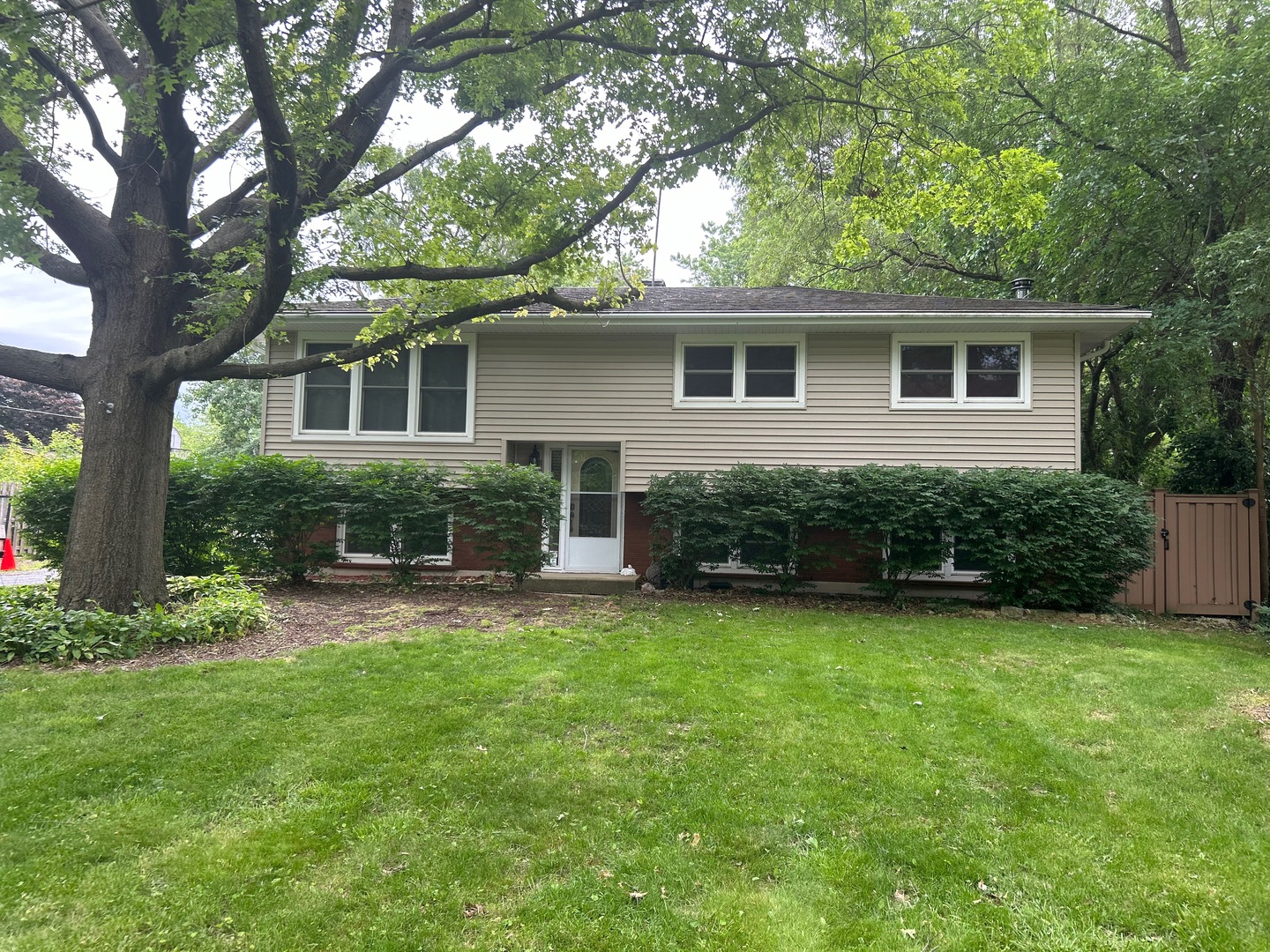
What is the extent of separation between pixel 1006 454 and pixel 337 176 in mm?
9931

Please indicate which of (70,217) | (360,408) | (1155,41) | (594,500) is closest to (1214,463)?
(1155,41)

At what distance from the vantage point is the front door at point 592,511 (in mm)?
10773

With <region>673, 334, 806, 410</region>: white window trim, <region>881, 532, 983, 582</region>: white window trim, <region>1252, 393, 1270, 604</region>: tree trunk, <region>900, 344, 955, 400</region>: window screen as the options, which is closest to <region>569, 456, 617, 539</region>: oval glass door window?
<region>673, 334, 806, 410</region>: white window trim

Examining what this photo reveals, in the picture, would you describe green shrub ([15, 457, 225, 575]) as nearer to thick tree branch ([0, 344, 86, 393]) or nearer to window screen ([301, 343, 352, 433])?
window screen ([301, 343, 352, 433])

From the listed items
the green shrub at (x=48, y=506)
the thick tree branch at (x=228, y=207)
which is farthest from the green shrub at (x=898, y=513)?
the green shrub at (x=48, y=506)

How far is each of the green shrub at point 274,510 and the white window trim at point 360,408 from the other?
2.09 m

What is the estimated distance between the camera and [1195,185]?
10.6m

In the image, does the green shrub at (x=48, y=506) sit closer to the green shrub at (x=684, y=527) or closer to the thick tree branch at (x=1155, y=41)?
the green shrub at (x=684, y=527)

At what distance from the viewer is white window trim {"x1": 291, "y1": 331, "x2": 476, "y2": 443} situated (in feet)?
36.1

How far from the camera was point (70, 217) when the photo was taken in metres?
6.13

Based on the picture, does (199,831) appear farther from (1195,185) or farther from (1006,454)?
(1195,185)

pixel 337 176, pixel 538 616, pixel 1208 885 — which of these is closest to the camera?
pixel 1208 885

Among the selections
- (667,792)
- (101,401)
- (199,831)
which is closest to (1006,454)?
(667,792)

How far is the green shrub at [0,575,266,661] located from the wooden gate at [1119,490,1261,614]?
37.8 ft
